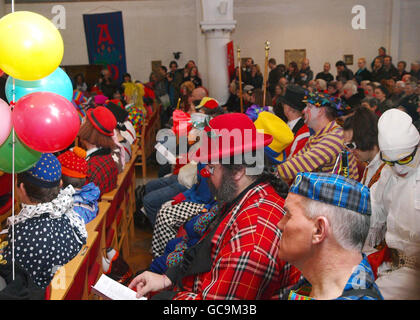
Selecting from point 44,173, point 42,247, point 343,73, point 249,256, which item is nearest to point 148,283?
point 42,247

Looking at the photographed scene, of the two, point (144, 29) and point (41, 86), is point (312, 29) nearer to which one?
point (144, 29)

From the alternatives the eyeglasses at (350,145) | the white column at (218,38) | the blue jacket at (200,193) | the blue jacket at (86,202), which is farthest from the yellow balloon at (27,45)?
the white column at (218,38)

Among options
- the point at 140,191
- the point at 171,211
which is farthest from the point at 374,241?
the point at 140,191

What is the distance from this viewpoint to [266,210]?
1889mm

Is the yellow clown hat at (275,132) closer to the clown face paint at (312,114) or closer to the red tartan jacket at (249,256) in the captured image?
the clown face paint at (312,114)

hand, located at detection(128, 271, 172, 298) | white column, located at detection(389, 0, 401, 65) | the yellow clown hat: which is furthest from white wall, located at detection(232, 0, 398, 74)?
hand, located at detection(128, 271, 172, 298)

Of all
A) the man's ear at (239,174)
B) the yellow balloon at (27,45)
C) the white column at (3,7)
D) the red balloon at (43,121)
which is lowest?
the man's ear at (239,174)

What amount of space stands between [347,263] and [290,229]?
8.4 inches

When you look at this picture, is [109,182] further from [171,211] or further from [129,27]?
[129,27]

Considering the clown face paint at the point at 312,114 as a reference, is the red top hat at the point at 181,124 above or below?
below

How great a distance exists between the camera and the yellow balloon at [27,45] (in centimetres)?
161

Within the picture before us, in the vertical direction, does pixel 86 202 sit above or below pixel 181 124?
below

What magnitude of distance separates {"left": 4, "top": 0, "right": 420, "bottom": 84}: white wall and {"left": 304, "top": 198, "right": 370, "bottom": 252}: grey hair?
10.3m

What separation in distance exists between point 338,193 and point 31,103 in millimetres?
1247
